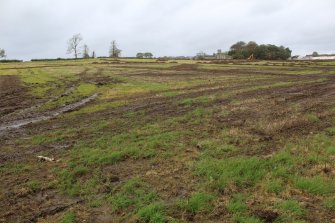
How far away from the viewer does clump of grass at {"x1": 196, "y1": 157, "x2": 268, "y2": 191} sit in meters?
8.47

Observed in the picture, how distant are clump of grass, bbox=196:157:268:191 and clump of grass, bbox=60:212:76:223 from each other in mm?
3074

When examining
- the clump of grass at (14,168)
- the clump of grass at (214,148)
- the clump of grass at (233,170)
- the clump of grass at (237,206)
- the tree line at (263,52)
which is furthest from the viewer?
the tree line at (263,52)

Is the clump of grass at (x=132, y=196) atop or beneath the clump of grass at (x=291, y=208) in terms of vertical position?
beneath

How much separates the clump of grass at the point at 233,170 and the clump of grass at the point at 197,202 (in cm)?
57

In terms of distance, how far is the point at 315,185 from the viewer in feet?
26.2

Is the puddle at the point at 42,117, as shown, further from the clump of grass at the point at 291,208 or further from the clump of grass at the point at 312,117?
the clump of grass at the point at 291,208

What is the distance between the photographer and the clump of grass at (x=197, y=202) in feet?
24.1

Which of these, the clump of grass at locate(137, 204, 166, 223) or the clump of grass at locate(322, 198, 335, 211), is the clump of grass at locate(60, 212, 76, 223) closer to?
the clump of grass at locate(137, 204, 166, 223)

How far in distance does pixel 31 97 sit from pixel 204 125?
64.1ft

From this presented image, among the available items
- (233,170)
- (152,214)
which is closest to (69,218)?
(152,214)

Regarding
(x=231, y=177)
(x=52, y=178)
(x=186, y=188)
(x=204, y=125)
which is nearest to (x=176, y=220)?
(x=186, y=188)

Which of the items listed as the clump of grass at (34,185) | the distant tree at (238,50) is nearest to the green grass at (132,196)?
the clump of grass at (34,185)

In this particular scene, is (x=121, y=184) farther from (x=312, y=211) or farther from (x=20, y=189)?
(x=312, y=211)

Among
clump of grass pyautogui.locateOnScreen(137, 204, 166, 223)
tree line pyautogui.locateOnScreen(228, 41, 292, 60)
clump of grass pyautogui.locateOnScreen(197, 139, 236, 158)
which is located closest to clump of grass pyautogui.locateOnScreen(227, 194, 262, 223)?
clump of grass pyautogui.locateOnScreen(137, 204, 166, 223)
